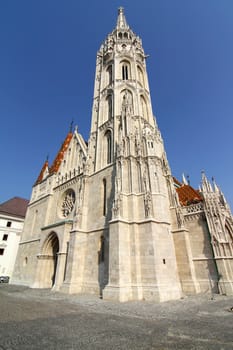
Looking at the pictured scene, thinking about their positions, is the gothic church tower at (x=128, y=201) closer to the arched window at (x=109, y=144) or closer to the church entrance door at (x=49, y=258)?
the arched window at (x=109, y=144)

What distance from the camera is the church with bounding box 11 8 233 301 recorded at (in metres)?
10.5

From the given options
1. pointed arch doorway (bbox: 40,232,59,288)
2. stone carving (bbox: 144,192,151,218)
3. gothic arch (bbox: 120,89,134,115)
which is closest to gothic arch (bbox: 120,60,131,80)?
gothic arch (bbox: 120,89,134,115)

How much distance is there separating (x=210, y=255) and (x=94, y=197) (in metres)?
9.15

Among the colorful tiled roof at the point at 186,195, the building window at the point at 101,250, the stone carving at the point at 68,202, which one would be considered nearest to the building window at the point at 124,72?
the colorful tiled roof at the point at 186,195

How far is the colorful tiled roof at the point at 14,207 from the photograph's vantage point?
2709 cm

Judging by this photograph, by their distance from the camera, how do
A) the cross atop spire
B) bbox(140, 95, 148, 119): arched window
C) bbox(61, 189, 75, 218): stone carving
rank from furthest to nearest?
the cross atop spire → bbox(140, 95, 148, 119): arched window → bbox(61, 189, 75, 218): stone carving

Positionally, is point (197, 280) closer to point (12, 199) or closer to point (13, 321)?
point (13, 321)

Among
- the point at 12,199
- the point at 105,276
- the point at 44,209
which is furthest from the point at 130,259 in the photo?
the point at 12,199

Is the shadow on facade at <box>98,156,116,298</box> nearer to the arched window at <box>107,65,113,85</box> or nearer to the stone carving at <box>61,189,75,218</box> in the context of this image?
the stone carving at <box>61,189,75,218</box>

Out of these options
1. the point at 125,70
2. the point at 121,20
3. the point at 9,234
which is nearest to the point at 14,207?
the point at 9,234

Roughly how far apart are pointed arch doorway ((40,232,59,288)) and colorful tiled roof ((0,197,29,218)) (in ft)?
46.5

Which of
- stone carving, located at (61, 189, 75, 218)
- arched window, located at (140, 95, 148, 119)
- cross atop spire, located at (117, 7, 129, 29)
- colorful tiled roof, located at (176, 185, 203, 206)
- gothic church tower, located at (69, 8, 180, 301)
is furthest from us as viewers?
cross atop spire, located at (117, 7, 129, 29)

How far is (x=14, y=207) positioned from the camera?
2898cm

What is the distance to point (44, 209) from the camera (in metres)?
19.5
